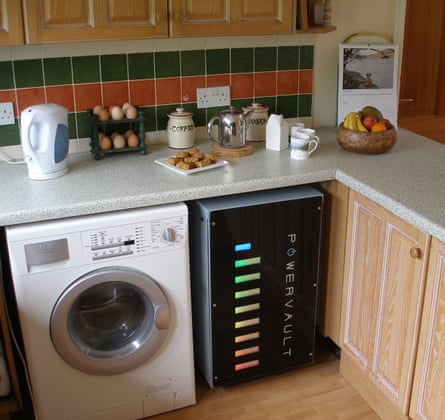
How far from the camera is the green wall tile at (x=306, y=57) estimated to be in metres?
2.80

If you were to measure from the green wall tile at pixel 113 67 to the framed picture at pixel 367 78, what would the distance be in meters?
1.02

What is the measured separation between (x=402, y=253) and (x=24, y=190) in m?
1.31

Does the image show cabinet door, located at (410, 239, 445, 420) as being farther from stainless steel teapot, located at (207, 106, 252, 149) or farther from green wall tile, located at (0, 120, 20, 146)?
green wall tile, located at (0, 120, 20, 146)

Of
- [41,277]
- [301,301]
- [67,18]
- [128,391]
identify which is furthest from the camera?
[301,301]

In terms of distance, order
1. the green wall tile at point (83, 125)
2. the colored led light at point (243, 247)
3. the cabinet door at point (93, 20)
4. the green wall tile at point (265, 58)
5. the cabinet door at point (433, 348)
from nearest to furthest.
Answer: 1. the cabinet door at point (433, 348)
2. the cabinet door at point (93, 20)
3. the colored led light at point (243, 247)
4. the green wall tile at point (83, 125)
5. the green wall tile at point (265, 58)

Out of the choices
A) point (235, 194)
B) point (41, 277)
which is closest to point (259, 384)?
point (235, 194)

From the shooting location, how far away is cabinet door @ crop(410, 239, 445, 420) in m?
1.79

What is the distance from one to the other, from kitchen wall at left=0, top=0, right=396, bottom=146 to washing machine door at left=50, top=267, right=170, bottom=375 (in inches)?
30.0

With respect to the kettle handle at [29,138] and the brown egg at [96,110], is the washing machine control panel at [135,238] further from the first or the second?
the brown egg at [96,110]

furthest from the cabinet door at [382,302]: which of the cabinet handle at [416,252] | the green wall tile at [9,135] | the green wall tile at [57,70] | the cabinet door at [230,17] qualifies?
the green wall tile at [9,135]

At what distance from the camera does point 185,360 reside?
228 centimetres

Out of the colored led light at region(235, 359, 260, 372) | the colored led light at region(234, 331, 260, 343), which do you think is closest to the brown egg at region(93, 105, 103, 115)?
the colored led light at region(234, 331, 260, 343)

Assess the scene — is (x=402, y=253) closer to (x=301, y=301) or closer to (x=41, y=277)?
(x=301, y=301)

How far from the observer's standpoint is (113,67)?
2.51 m
